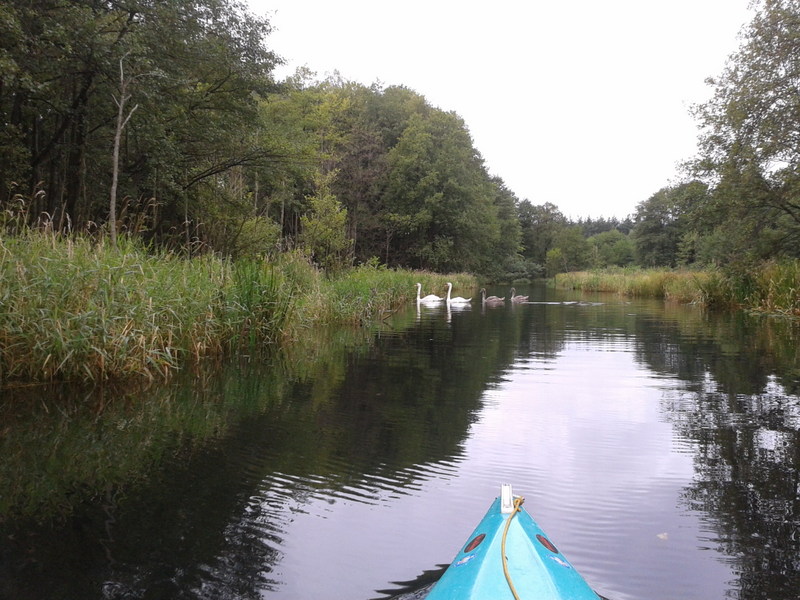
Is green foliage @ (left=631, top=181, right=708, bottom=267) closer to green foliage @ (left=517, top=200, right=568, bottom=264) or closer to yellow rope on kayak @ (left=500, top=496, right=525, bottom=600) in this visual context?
green foliage @ (left=517, top=200, right=568, bottom=264)

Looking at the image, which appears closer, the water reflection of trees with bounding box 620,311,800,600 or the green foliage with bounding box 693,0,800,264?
the water reflection of trees with bounding box 620,311,800,600

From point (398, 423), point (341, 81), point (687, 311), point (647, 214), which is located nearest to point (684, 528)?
point (398, 423)

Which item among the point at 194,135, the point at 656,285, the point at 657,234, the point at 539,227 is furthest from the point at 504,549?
the point at 539,227

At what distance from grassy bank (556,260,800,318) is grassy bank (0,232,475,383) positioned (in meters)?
15.6

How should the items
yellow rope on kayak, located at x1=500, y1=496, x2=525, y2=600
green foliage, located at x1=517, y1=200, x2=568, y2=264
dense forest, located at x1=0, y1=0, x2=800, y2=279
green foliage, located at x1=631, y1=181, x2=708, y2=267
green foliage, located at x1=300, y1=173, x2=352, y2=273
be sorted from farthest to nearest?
green foliage, located at x1=517, y1=200, x2=568, y2=264 < green foliage, located at x1=631, y1=181, x2=708, y2=267 < green foliage, located at x1=300, y1=173, x2=352, y2=273 < dense forest, located at x1=0, y1=0, x2=800, y2=279 < yellow rope on kayak, located at x1=500, y1=496, x2=525, y2=600

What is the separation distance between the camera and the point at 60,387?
6.41 metres

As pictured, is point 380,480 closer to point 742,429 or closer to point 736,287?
point 742,429

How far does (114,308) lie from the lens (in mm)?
6590

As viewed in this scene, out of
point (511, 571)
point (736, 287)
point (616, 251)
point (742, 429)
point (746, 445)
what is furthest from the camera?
point (616, 251)

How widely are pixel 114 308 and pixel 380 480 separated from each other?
3984mm

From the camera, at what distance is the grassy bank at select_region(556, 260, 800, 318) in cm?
1792

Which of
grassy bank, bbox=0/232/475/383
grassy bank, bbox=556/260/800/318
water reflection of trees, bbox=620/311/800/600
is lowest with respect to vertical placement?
water reflection of trees, bbox=620/311/800/600

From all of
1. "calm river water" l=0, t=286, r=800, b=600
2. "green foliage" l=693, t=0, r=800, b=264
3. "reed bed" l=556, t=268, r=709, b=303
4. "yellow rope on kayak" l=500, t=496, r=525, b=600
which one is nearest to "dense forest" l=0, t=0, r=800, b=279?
"green foliage" l=693, t=0, r=800, b=264

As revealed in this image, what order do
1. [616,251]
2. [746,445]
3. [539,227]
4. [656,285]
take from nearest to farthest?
[746,445], [656,285], [539,227], [616,251]
